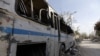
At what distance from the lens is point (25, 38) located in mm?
4090

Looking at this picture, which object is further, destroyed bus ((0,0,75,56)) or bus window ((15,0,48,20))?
bus window ((15,0,48,20))

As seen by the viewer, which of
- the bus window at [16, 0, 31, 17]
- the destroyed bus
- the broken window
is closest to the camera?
the destroyed bus

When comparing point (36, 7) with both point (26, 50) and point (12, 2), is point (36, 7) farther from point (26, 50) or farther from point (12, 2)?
point (12, 2)

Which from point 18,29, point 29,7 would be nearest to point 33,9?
point 29,7

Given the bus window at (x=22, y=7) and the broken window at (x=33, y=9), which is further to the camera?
the broken window at (x=33, y=9)

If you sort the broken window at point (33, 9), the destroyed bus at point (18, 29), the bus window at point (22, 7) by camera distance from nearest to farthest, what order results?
1. the destroyed bus at point (18, 29)
2. the bus window at point (22, 7)
3. the broken window at point (33, 9)

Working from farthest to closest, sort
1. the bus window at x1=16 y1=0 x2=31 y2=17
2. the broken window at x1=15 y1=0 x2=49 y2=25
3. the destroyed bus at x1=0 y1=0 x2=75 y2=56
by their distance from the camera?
the broken window at x1=15 y1=0 x2=49 y2=25 → the bus window at x1=16 y1=0 x2=31 y2=17 → the destroyed bus at x1=0 y1=0 x2=75 y2=56

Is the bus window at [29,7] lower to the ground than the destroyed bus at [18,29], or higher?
higher

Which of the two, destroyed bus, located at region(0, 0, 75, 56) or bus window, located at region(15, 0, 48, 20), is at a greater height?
bus window, located at region(15, 0, 48, 20)

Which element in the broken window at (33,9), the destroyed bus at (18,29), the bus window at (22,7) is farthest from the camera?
the broken window at (33,9)

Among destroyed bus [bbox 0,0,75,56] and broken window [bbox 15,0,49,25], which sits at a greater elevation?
broken window [bbox 15,0,49,25]

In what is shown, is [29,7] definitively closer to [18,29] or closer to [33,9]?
[33,9]

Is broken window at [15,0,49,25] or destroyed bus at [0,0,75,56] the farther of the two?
broken window at [15,0,49,25]

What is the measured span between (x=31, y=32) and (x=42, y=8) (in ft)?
6.30
